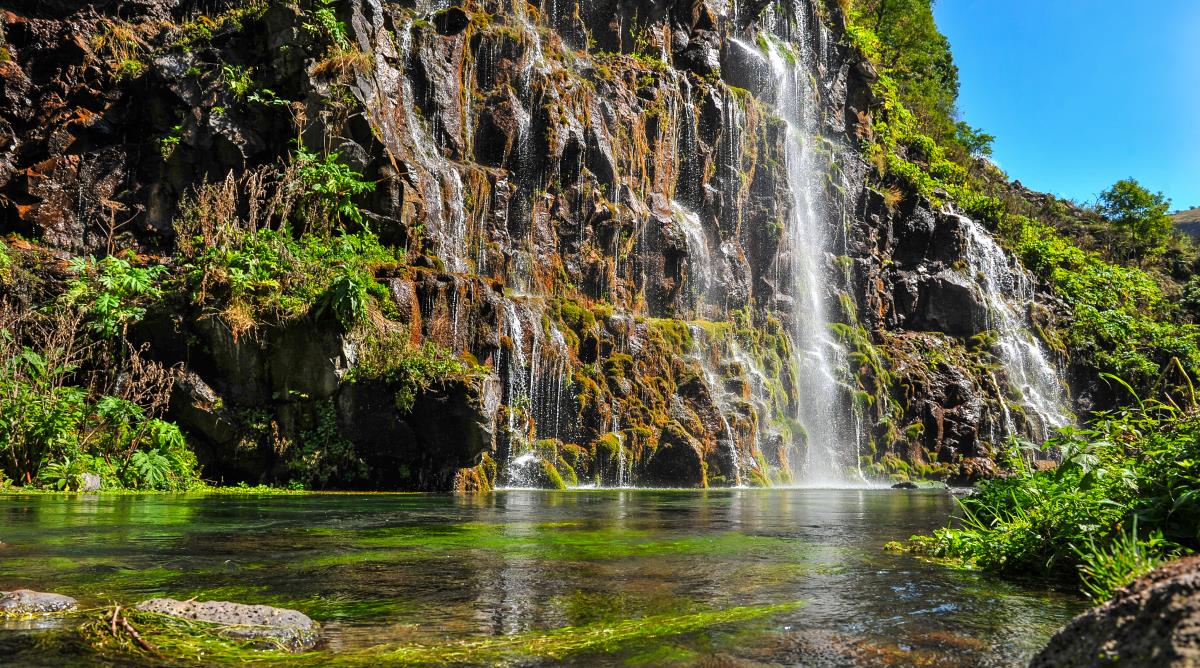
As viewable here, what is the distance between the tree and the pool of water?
169 ft

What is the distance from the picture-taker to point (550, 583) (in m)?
4.88

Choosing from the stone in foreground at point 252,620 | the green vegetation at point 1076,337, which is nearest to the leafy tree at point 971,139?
the green vegetation at point 1076,337

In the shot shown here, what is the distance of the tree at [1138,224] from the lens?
49156mm

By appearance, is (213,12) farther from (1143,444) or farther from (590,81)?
(1143,444)

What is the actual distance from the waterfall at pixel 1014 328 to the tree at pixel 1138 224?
17.2 meters

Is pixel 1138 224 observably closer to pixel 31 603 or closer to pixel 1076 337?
pixel 1076 337

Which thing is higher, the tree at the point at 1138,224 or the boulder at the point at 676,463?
the tree at the point at 1138,224

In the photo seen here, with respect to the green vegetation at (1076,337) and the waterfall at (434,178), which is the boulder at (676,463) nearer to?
the waterfall at (434,178)

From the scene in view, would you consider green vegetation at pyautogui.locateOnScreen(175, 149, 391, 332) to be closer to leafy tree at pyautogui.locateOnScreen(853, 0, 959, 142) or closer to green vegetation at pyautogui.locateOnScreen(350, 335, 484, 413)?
green vegetation at pyautogui.locateOnScreen(350, 335, 484, 413)

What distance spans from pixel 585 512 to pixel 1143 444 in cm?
753

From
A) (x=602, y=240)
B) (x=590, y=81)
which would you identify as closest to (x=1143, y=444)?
(x=602, y=240)

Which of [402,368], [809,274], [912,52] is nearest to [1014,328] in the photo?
[809,274]

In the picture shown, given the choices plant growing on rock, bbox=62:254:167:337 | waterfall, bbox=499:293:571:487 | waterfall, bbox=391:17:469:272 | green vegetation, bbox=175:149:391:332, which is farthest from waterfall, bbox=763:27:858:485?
plant growing on rock, bbox=62:254:167:337

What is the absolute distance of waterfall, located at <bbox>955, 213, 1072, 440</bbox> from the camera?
34.3 metres
